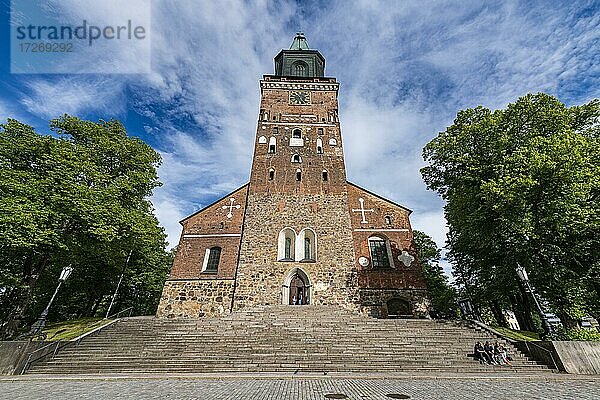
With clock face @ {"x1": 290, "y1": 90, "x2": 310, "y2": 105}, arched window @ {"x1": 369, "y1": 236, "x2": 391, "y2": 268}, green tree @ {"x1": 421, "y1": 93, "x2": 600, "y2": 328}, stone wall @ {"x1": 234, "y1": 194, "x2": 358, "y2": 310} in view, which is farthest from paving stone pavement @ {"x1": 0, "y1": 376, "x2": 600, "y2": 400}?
clock face @ {"x1": 290, "y1": 90, "x2": 310, "y2": 105}

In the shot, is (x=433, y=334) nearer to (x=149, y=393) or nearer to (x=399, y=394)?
(x=399, y=394)

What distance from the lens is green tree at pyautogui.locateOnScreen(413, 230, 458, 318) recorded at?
2417 cm

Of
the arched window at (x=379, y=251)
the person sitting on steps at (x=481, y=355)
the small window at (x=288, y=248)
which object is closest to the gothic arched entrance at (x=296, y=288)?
the small window at (x=288, y=248)

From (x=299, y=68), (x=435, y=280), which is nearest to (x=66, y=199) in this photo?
(x=299, y=68)

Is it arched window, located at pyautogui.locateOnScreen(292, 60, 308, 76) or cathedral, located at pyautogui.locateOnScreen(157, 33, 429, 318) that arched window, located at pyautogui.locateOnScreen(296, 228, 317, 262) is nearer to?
cathedral, located at pyautogui.locateOnScreen(157, 33, 429, 318)

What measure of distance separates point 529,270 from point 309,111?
19.6 metres

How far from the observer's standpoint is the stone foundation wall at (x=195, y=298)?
18.2 metres

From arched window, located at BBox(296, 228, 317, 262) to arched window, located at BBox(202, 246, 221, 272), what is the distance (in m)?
5.23

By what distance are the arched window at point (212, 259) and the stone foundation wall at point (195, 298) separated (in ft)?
3.26

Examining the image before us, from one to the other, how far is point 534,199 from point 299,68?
75.6 feet

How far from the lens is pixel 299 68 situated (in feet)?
97.6

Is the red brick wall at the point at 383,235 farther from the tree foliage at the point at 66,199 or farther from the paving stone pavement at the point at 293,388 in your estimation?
the tree foliage at the point at 66,199

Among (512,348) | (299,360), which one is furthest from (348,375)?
(512,348)

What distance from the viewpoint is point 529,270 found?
13.2 meters
